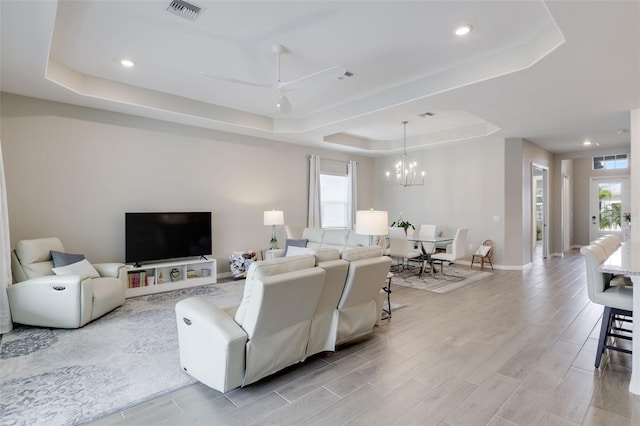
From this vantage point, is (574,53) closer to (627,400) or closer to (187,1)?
(627,400)

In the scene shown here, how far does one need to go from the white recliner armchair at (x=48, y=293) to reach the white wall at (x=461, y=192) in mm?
7208

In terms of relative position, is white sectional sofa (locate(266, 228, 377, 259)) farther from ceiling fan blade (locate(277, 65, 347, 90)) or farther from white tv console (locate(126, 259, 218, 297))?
ceiling fan blade (locate(277, 65, 347, 90))

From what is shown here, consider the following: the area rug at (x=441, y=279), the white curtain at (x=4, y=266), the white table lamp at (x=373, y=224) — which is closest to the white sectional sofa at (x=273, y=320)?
the white table lamp at (x=373, y=224)

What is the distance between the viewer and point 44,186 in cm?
464

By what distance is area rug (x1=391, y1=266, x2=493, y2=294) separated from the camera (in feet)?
18.6

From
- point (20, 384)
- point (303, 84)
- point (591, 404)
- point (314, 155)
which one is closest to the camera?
point (591, 404)

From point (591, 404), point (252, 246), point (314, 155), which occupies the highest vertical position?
point (314, 155)

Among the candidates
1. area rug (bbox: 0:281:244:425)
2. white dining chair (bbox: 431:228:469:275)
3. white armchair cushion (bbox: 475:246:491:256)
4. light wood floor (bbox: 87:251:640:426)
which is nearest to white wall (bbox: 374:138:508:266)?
white armchair cushion (bbox: 475:246:491:256)

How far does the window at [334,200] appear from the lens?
845cm

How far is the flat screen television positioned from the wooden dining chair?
5.66 meters

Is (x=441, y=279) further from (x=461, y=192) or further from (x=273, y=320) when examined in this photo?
(x=273, y=320)

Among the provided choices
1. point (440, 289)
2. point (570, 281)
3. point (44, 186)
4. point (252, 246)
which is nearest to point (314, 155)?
point (252, 246)

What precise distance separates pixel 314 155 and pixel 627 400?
6.79 meters

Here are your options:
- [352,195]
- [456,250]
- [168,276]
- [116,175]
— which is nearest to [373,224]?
[456,250]
